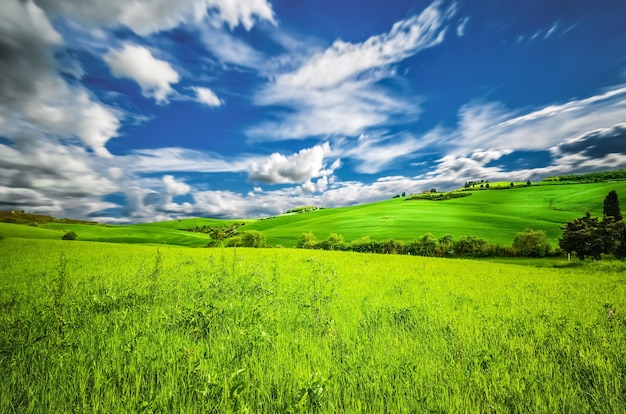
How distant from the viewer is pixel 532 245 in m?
63.6

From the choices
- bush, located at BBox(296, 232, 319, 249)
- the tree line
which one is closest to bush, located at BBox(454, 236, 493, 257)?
the tree line

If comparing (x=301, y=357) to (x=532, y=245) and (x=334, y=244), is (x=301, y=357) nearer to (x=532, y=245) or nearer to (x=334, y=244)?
(x=334, y=244)

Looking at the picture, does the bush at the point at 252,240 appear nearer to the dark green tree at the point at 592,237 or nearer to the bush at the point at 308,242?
the bush at the point at 308,242

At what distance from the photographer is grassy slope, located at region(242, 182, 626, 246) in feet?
277

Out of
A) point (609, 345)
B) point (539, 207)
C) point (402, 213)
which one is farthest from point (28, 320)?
point (539, 207)

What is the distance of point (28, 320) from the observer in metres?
6.68

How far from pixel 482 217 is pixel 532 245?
1482 inches

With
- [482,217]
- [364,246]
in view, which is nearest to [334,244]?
[364,246]

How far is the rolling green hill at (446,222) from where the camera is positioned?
82.4m

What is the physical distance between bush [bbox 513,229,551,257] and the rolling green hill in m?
5.82

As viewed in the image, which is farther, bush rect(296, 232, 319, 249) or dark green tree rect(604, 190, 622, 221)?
bush rect(296, 232, 319, 249)

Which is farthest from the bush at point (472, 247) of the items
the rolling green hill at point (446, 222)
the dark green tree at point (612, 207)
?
the dark green tree at point (612, 207)

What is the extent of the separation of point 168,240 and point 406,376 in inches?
4118

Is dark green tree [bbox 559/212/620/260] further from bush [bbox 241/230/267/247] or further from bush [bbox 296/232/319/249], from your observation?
bush [bbox 241/230/267/247]
